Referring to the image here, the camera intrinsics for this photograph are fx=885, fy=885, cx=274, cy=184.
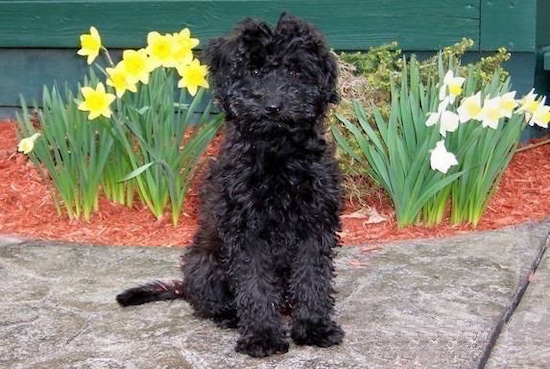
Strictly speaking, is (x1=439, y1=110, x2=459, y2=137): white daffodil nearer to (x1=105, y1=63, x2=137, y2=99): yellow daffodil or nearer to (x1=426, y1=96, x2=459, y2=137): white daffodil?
(x1=426, y1=96, x2=459, y2=137): white daffodil

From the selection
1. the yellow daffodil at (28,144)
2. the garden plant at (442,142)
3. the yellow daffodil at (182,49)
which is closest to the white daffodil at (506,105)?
the garden plant at (442,142)

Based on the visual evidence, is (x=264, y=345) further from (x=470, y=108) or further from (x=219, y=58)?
(x=470, y=108)

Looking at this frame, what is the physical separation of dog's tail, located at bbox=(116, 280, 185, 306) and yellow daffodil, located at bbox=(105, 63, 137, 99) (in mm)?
1287

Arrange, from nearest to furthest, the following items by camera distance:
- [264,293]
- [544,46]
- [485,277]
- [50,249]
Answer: [264,293] → [485,277] → [50,249] → [544,46]

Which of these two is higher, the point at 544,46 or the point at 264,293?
the point at 544,46

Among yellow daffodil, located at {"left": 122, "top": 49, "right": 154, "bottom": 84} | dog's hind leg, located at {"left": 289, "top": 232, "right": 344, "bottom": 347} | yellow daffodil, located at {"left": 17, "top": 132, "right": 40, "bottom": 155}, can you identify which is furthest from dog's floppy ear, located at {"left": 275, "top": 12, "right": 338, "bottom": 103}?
yellow daffodil, located at {"left": 17, "top": 132, "right": 40, "bottom": 155}

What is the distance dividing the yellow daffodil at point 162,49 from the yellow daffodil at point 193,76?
9 centimetres

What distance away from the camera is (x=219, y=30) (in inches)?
286

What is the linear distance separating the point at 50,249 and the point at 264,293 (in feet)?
6.85

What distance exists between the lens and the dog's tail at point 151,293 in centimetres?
411

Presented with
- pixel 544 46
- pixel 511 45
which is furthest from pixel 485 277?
pixel 544 46

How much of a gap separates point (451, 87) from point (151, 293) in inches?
77.7

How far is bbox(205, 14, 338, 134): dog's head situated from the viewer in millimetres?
3129

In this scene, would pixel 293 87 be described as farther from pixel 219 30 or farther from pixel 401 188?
pixel 219 30
